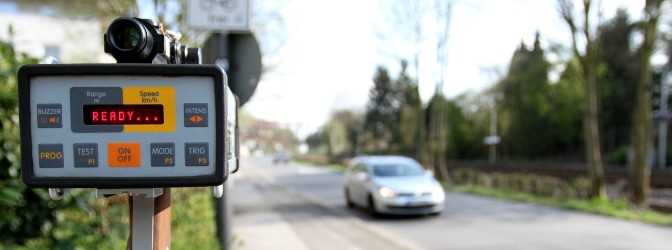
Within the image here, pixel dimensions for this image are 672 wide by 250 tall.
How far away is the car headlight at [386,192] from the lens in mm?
10375

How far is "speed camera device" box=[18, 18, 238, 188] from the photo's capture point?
1479 millimetres

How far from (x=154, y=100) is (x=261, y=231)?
7.56 meters

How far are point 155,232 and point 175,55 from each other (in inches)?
25.2

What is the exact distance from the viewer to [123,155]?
151 cm

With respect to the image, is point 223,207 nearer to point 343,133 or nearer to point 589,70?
point 589,70

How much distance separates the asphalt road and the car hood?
0.64 m

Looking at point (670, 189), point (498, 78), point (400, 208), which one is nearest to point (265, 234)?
point (400, 208)

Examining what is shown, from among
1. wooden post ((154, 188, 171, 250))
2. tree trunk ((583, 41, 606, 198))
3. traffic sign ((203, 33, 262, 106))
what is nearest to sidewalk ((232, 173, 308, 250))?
traffic sign ((203, 33, 262, 106))

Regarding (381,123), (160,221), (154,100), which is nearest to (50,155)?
(154,100)

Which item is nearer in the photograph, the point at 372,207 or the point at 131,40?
the point at 131,40

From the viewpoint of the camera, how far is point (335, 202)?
48.6 feet

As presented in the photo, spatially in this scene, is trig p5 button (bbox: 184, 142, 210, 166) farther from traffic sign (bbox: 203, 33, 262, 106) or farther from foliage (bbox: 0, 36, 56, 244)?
traffic sign (bbox: 203, 33, 262, 106)

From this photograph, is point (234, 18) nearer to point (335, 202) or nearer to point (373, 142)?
point (335, 202)

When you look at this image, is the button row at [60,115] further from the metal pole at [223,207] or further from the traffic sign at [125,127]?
the metal pole at [223,207]
